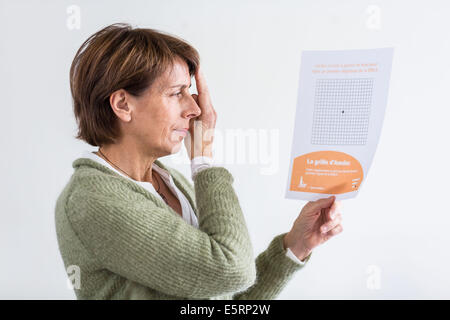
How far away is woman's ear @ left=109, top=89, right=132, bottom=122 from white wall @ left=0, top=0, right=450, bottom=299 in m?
1.19

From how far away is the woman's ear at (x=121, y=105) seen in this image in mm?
1145

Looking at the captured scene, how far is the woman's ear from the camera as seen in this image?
1145mm

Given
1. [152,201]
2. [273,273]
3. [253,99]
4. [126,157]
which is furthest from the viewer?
[253,99]

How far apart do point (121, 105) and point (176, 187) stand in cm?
27

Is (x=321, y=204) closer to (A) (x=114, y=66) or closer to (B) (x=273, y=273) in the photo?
(B) (x=273, y=273)

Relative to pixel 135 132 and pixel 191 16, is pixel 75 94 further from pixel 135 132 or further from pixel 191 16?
pixel 191 16

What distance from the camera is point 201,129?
3.96ft

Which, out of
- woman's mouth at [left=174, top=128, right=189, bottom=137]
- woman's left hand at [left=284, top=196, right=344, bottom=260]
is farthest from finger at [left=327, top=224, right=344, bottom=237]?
woman's mouth at [left=174, top=128, right=189, bottom=137]

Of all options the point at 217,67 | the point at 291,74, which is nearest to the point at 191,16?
the point at 217,67

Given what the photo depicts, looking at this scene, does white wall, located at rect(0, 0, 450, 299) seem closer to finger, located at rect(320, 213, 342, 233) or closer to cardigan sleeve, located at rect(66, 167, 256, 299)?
finger, located at rect(320, 213, 342, 233)

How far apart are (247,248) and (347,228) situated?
149 centimetres

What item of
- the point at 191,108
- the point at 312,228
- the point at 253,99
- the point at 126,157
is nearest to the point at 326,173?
the point at 312,228

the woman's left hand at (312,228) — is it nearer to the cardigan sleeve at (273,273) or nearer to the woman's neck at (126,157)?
the cardigan sleeve at (273,273)

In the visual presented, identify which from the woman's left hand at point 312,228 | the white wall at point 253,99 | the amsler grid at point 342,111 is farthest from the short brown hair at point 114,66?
the white wall at point 253,99
